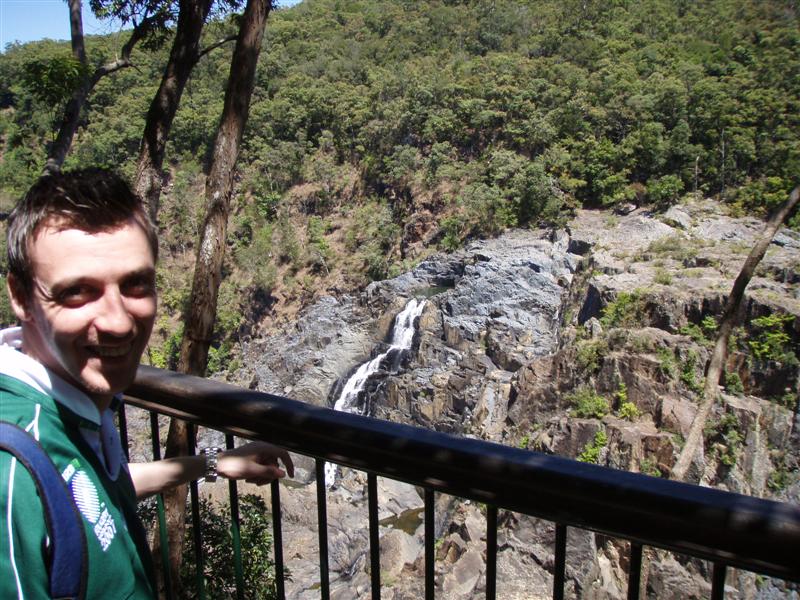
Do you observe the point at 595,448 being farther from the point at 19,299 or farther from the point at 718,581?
the point at 19,299

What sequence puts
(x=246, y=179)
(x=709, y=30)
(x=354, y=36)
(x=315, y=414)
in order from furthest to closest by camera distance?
(x=354, y=36)
(x=246, y=179)
(x=709, y=30)
(x=315, y=414)

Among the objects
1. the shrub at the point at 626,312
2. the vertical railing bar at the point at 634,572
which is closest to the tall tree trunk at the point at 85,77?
the vertical railing bar at the point at 634,572

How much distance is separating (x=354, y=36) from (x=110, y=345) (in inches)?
1880

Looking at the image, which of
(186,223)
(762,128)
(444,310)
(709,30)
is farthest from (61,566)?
(709,30)

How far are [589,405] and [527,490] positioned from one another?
12208 mm

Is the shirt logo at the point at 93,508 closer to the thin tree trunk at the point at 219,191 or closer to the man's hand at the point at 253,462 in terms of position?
the man's hand at the point at 253,462

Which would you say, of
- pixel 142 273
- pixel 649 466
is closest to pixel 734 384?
pixel 649 466

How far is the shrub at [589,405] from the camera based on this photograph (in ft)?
40.8

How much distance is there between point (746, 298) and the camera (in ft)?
44.9

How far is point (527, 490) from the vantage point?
102 cm

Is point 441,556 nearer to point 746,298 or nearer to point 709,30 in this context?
point 746,298

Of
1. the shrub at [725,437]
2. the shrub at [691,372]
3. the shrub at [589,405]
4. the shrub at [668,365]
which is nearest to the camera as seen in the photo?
the shrub at [725,437]

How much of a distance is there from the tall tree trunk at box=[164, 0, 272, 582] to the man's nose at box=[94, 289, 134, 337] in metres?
2.76

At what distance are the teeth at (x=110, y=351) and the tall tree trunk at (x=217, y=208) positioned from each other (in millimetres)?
2741
